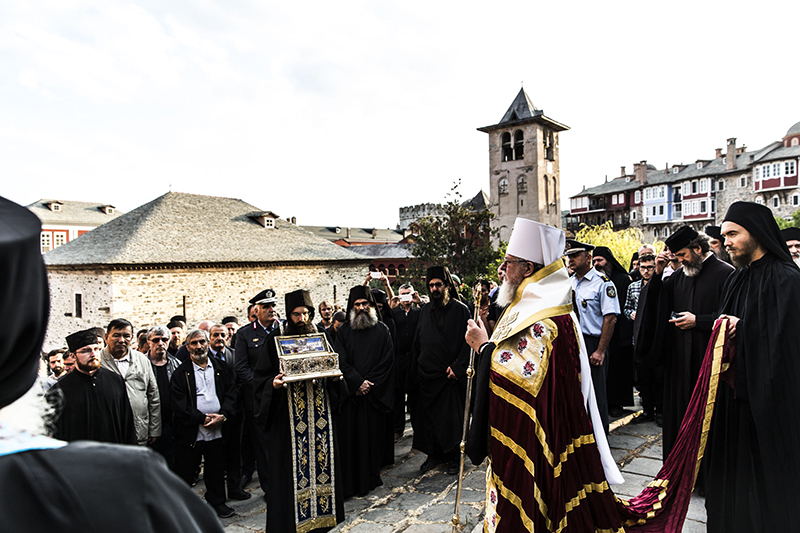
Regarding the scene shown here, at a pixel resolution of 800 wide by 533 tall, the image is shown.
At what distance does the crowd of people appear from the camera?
10.6 ft

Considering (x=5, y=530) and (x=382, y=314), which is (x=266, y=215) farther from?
(x=5, y=530)

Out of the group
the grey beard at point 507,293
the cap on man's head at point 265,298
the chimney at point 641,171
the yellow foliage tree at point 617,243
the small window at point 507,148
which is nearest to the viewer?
the grey beard at point 507,293

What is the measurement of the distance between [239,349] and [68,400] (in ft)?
7.94

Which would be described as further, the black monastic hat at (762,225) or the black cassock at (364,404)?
the black cassock at (364,404)

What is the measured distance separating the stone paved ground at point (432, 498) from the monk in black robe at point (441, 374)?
0.31 metres

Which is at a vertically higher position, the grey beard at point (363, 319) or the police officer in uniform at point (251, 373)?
the grey beard at point (363, 319)

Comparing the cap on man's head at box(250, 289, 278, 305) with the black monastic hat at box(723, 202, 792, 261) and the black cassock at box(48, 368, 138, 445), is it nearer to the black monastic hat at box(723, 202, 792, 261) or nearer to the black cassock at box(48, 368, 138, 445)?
the black cassock at box(48, 368, 138, 445)

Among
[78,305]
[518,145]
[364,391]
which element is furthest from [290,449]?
[518,145]

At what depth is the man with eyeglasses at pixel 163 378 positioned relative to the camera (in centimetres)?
591

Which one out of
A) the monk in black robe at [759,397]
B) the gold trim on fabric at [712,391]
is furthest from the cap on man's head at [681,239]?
the gold trim on fabric at [712,391]

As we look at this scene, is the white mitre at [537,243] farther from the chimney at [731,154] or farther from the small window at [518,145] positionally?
the chimney at [731,154]

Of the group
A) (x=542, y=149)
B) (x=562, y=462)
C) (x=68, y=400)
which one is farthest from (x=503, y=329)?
(x=542, y=149)

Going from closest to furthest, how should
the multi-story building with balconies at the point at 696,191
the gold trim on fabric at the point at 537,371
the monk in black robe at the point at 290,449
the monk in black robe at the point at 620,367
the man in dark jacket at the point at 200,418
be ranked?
the gold trim on fabric at the point at 537,371 → the monk in black robe at the point at 290,449 → the man in dark jacket at the point at 200,418 → the monk in black robe at the point at 620,367 → the multi-story building with balconies at the point at 696,191

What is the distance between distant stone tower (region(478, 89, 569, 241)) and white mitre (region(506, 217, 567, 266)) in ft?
140
